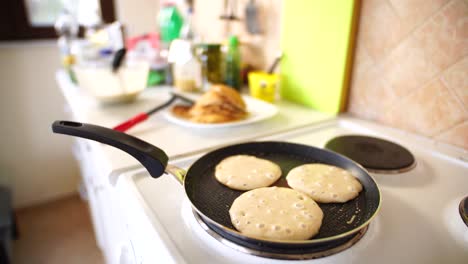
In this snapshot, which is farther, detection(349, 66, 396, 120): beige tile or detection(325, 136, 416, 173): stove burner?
detection(349, 66, 396, 120): beige tile

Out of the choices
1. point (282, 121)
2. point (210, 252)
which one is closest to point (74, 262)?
point (282, 121)

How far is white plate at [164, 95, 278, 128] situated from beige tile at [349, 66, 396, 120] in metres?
0.24

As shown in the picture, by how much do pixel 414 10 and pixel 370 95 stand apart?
0.24 m

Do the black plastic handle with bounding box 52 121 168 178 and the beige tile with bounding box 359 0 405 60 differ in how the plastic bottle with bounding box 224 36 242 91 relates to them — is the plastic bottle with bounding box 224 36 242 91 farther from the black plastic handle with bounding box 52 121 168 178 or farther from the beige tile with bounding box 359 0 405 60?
the black plastic handle with bounding box 52 121 168 178

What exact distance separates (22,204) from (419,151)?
2154 millimetres

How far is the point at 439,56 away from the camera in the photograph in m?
0.69

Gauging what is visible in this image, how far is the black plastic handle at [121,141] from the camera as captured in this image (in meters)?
0.51

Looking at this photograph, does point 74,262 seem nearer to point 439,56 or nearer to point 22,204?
point 22,204

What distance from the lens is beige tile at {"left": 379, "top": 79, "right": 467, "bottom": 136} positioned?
0.70 metres

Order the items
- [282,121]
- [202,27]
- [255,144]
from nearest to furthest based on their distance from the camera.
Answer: [255,144] < [282,121] < [202,27]

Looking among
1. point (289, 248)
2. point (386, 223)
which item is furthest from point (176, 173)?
point (386, 223)

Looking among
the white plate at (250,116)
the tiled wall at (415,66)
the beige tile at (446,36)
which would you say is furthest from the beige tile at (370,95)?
Result: the white plate at (250,116)

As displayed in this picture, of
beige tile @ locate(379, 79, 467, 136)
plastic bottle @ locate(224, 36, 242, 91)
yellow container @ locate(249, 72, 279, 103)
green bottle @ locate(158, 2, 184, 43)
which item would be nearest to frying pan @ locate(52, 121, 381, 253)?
beige tile @ locate(379, 79, 467, 136)

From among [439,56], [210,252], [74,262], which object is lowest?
[74,262]
